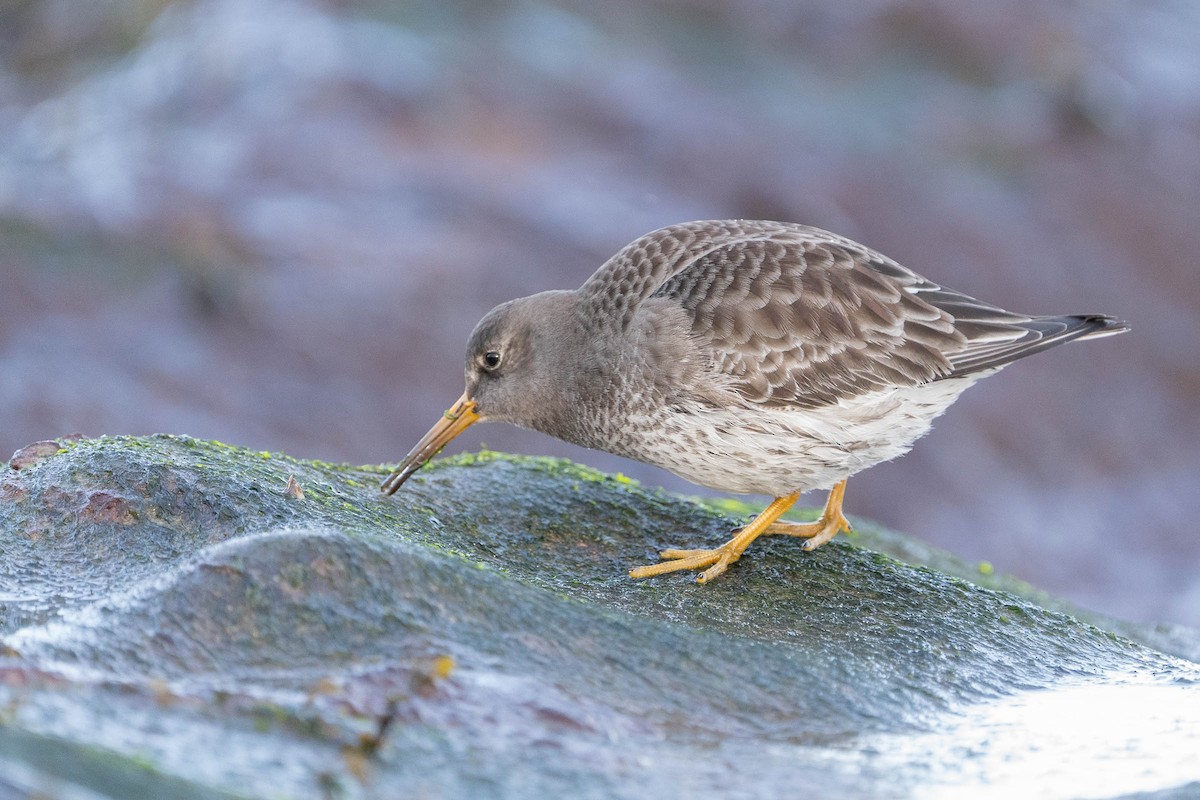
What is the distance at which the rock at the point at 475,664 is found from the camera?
3777 mm

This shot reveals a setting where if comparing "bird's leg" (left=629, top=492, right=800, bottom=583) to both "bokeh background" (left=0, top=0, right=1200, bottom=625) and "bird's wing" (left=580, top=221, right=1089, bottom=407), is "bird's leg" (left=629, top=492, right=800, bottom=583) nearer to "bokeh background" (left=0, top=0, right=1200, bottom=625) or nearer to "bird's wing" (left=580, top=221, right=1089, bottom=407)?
"bird's wing" (left=580, top=221, right=1089, bottom=407)

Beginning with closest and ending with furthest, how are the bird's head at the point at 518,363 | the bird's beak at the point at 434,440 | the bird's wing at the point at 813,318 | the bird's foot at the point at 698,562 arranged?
1. the bird's foot at the point at 698,562
2. the bird's beak at the point at 434,440
3. the bird's wing at the point at 813,318
4. the bird's head at the point at 518,363

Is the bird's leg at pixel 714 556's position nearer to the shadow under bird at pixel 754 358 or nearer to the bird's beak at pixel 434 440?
the shadow under bird at pixel 754 358

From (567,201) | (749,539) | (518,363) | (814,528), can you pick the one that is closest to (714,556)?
(749,539)

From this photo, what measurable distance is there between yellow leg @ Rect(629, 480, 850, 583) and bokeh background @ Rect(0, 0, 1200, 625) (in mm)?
Answer: 5169

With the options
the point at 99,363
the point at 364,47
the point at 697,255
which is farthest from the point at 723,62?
the point at 697,255

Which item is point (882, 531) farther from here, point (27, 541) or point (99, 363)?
point (99, 363)

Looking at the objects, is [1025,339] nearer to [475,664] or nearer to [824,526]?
[824,526]

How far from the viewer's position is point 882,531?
8.45 metres

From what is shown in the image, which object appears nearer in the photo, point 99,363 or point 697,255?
point 697,255

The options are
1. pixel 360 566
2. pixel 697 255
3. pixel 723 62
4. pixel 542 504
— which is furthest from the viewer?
pixel 723 62

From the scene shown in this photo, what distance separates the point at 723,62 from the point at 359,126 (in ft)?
17.1

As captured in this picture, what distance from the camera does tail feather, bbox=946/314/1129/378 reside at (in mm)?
6695

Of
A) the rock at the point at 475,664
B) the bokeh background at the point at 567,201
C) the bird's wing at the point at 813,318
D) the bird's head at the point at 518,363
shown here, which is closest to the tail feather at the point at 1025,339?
the bird's wing at the point at 813,318
